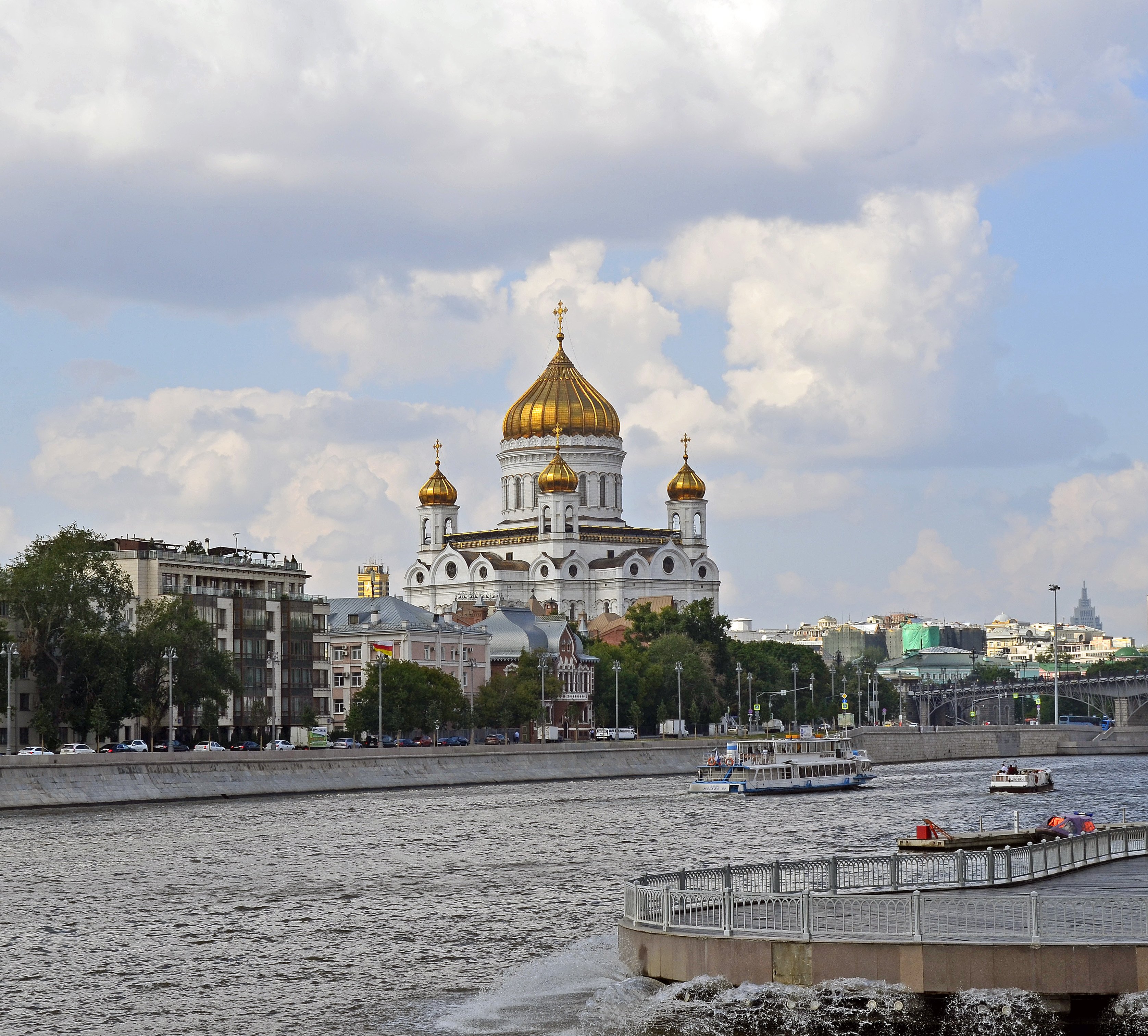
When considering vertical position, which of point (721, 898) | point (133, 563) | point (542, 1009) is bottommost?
point (542, 1009)

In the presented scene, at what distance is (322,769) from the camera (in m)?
90.8

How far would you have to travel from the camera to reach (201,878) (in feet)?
162

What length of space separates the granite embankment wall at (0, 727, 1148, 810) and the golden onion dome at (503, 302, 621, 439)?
54743 mm

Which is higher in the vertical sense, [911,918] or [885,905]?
[885,905]

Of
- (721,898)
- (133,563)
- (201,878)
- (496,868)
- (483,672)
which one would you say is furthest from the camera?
(483,672)

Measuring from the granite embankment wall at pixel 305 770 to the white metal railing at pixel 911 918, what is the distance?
51419mm

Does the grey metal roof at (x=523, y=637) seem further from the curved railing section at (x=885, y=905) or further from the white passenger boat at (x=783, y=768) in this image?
the curved railing section at (x=885, y=905)

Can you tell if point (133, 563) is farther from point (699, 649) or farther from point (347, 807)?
point (699, 649)

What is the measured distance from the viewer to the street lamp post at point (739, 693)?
6033 inches

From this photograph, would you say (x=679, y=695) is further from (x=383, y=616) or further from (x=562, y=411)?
(x=562, y=411)

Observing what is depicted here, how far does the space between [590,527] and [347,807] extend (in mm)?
113097

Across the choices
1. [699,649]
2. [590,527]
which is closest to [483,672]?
[699,649]

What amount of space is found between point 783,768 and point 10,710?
38.7 meters

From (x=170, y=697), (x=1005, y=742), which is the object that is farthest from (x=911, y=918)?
→ (x=1005, y=742)
